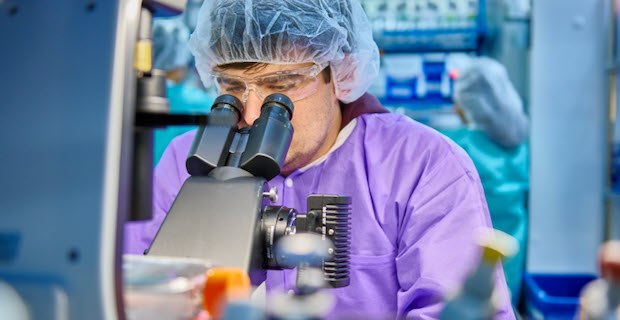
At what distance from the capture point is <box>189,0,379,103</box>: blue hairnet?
1628 millimetres

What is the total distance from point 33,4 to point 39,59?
0.22 ft

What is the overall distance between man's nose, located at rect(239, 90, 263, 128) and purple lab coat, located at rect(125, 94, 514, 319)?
27 cm

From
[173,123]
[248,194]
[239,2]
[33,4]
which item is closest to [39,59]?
[33,4]

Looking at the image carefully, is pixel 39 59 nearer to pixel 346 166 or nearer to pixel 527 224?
pixel 346 166

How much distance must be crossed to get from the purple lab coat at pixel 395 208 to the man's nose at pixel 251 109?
27cm

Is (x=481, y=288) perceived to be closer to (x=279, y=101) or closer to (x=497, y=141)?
(x=279, y=101)

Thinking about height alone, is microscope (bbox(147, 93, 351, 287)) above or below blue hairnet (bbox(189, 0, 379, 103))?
below

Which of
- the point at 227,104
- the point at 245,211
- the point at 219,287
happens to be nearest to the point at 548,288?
the point at 227,104

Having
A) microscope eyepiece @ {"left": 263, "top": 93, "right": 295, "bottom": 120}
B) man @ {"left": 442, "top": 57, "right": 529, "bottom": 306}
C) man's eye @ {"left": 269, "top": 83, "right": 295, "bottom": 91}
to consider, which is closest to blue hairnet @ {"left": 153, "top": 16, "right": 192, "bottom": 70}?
man @ {"left": 442, "top": 57, "right": 529, "bottom": 306}

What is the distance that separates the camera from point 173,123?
0.80 meters

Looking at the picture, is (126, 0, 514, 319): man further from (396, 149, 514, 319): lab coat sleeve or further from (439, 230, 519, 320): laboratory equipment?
(439, 230, 519, 320): laboratory equipment

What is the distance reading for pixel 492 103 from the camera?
11.5 ft

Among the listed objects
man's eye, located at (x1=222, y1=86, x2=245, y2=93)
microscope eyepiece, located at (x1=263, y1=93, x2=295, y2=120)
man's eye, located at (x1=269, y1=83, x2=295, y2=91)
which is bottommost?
microscope eyepiece, located at (x1=263, y1=93, x2=295, y2=120)

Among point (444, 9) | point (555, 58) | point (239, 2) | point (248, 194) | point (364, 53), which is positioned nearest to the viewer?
point (248, 194)
